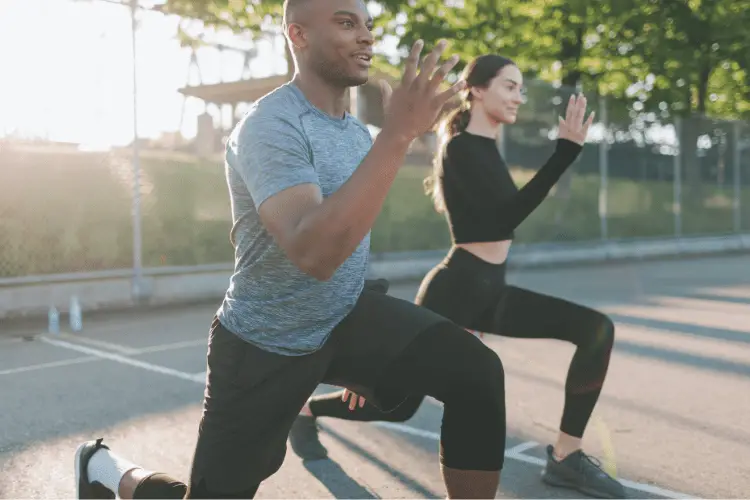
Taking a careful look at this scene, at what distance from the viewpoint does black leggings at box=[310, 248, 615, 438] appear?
3.73 m

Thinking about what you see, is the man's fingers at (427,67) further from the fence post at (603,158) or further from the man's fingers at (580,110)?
the fence post at (603,158)

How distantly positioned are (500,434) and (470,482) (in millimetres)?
158

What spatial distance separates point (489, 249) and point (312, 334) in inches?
64.1

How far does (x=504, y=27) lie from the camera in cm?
1752

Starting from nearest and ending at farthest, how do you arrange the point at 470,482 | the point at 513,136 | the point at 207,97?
the point at 470,482, the point at 207,97, the point at 513,136

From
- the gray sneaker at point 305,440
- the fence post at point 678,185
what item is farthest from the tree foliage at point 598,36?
the gray sneaker at point 305,440

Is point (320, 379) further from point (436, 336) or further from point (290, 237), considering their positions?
point (290, 237)

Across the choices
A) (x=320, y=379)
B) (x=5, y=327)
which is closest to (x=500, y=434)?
(x=320, y=379)

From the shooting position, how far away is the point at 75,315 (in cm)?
930

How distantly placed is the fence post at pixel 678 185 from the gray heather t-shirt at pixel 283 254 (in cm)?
1798

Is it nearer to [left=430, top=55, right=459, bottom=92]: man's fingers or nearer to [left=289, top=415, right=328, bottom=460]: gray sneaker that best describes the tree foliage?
[left=289, top=415, right=328, bottom=460]: gray sneaker

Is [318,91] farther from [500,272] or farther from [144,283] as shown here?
[144,283]

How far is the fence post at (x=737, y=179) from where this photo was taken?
2092 centimetres

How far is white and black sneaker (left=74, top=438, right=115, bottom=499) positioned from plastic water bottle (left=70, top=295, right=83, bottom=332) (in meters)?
6.03
